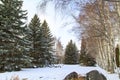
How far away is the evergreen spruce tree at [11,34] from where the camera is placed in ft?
94.6

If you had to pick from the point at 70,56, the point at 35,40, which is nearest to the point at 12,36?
the point at 35,40

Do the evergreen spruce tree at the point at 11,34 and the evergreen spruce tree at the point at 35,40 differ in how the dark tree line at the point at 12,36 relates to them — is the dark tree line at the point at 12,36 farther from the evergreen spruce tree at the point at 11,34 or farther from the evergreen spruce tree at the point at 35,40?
the evergreen spruce tree at the point at 35,40

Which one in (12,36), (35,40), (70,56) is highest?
(35,40)

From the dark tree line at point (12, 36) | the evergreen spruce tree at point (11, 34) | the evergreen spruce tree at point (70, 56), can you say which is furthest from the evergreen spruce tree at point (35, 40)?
the evergreen spruce tree at point (70, 56)

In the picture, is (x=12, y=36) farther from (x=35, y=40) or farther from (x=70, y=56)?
(x=70, y=56)

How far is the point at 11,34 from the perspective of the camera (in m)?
30.3

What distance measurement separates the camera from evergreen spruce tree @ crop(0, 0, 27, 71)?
28.8 meters

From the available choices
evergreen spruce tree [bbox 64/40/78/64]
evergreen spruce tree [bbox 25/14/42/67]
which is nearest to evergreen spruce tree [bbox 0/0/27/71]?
evergreen spruce tree [bbox 25/14/42/67]

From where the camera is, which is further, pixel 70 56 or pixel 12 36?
pixel 70 56

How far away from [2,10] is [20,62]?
20.1 ft

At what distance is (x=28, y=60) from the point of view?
31.3 m

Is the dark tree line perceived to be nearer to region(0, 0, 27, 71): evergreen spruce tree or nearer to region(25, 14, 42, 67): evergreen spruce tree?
region(0, 0, 27, 71): evergreen spruce tree

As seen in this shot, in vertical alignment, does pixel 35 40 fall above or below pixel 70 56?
above

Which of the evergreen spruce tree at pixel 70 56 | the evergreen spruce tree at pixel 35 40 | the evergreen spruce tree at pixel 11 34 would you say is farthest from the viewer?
the evergreen spruce tree at pixel 70 56
